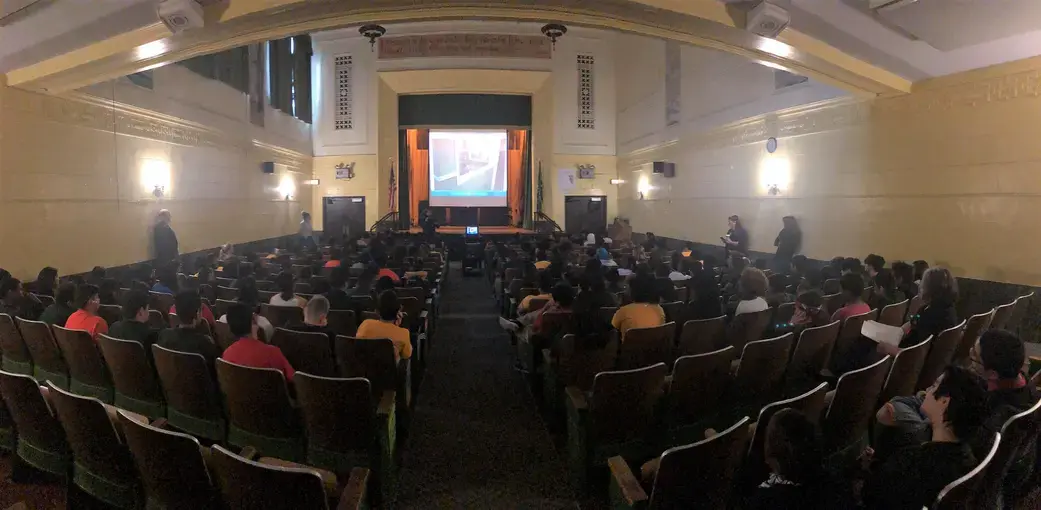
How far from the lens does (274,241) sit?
15.9 metres

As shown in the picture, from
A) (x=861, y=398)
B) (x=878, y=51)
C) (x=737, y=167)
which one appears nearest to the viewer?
(x=861, y=398)

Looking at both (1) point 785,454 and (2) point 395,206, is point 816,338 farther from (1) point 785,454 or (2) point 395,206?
(2) point 395,206

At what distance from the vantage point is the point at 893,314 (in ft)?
14.6

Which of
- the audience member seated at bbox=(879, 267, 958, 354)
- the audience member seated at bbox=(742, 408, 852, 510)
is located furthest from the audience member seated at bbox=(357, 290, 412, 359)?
the audience member seated at bbox=(879, 267, 958, 354)

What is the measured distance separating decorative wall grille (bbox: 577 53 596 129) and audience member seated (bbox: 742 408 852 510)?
60.3 ft

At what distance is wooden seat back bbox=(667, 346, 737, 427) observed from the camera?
2.99 meters

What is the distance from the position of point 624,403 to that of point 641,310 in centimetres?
145

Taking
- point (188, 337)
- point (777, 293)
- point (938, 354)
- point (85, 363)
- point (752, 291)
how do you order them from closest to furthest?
point (188, 337) → point (938, 354) → point (85, 363) → point (752, 291) → point (777, 293)

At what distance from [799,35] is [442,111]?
1430 cm

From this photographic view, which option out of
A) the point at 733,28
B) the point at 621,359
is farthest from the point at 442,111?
the point at 621,359

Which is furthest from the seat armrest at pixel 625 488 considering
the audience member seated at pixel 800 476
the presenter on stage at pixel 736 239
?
the presenter on stage at pixel 736 239

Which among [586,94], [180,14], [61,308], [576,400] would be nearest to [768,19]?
[576,400]

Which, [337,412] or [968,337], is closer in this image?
[337,412]

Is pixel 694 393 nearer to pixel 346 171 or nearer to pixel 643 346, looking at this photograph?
pixel 643 346
